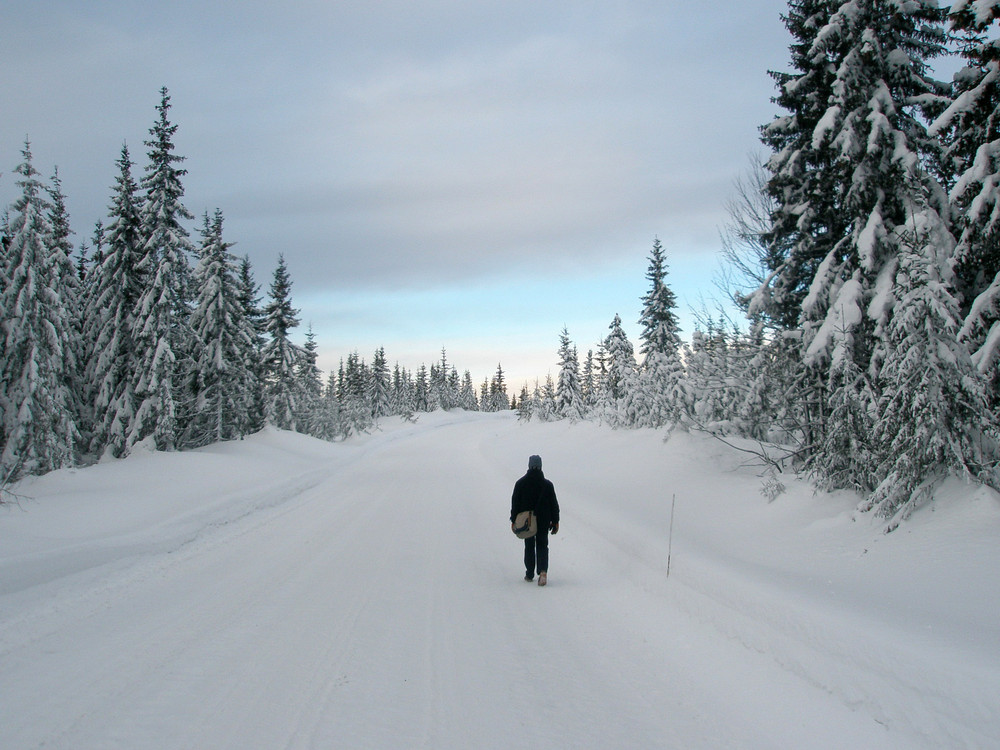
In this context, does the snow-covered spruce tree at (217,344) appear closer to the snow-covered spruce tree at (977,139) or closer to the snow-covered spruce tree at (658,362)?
the snow-covered spruce tree at (658,362)

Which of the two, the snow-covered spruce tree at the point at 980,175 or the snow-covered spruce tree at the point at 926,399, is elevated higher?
the snow-covered spruce tree at the point at 980,175

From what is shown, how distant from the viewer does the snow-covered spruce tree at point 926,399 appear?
7.26 m

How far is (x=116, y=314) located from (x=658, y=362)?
26.8 m

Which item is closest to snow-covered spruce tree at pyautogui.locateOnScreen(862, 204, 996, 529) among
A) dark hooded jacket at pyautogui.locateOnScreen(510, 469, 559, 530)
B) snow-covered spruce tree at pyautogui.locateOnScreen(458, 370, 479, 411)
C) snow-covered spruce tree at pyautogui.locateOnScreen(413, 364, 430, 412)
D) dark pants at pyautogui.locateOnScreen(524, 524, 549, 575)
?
dark hooded jacket at pyautogui.locateOnScreen(510, 469, 559, 530)

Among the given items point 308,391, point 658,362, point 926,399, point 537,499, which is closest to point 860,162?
point 926,399

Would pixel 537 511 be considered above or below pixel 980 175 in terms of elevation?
below

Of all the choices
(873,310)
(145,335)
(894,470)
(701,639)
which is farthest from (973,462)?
(145,335)

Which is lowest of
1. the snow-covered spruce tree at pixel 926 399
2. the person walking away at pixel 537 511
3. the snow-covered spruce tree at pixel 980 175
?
the person walking away at pixel 537 511

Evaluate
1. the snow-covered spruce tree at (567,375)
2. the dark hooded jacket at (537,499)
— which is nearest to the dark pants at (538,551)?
the dark hooded jacket at (537,499)

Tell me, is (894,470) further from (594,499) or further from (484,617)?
(594,499)

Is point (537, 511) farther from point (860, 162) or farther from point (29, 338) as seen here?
point (29, 338)

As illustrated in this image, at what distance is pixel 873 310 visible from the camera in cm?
918

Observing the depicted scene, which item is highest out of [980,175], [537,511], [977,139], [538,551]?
[977,139]

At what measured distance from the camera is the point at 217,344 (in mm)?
28156
